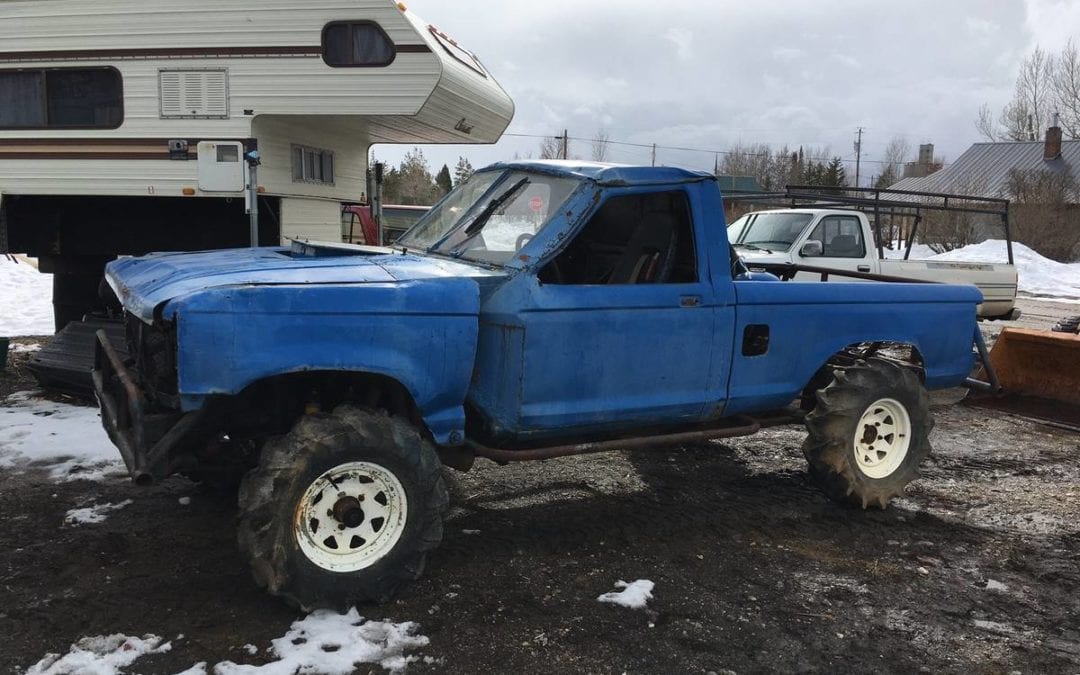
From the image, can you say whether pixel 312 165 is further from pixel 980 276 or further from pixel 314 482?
pixel 980 276

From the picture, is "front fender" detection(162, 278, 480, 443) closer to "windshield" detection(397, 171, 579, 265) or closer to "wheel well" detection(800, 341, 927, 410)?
"windshield" detection(397, 171, 579, 265)

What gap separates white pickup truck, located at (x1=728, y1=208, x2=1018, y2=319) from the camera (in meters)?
9.86

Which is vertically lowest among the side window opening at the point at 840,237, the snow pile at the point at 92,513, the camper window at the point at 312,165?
the snow pile at the point at 92,513

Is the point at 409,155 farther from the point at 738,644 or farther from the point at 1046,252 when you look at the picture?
the point at 738,644

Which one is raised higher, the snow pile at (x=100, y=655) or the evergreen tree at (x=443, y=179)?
the evergreen tree at (x=443, y=179)

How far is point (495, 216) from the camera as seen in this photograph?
459cm

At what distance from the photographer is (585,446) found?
4316mm

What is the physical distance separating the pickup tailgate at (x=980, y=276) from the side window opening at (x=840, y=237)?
2.12ft

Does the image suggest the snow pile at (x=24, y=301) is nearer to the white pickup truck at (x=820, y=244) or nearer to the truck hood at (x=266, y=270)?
the truck hood at (x=266, y=270)

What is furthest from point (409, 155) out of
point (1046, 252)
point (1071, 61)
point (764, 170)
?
point (764, 170)

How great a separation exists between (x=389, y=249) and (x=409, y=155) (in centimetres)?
3371

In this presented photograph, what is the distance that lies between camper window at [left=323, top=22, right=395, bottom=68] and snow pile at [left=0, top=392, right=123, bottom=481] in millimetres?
3897

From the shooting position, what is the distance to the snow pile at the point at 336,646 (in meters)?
3.19

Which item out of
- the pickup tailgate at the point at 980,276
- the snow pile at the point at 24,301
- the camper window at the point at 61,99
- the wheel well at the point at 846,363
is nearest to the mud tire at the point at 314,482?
the wheel well at the point at 846,363
